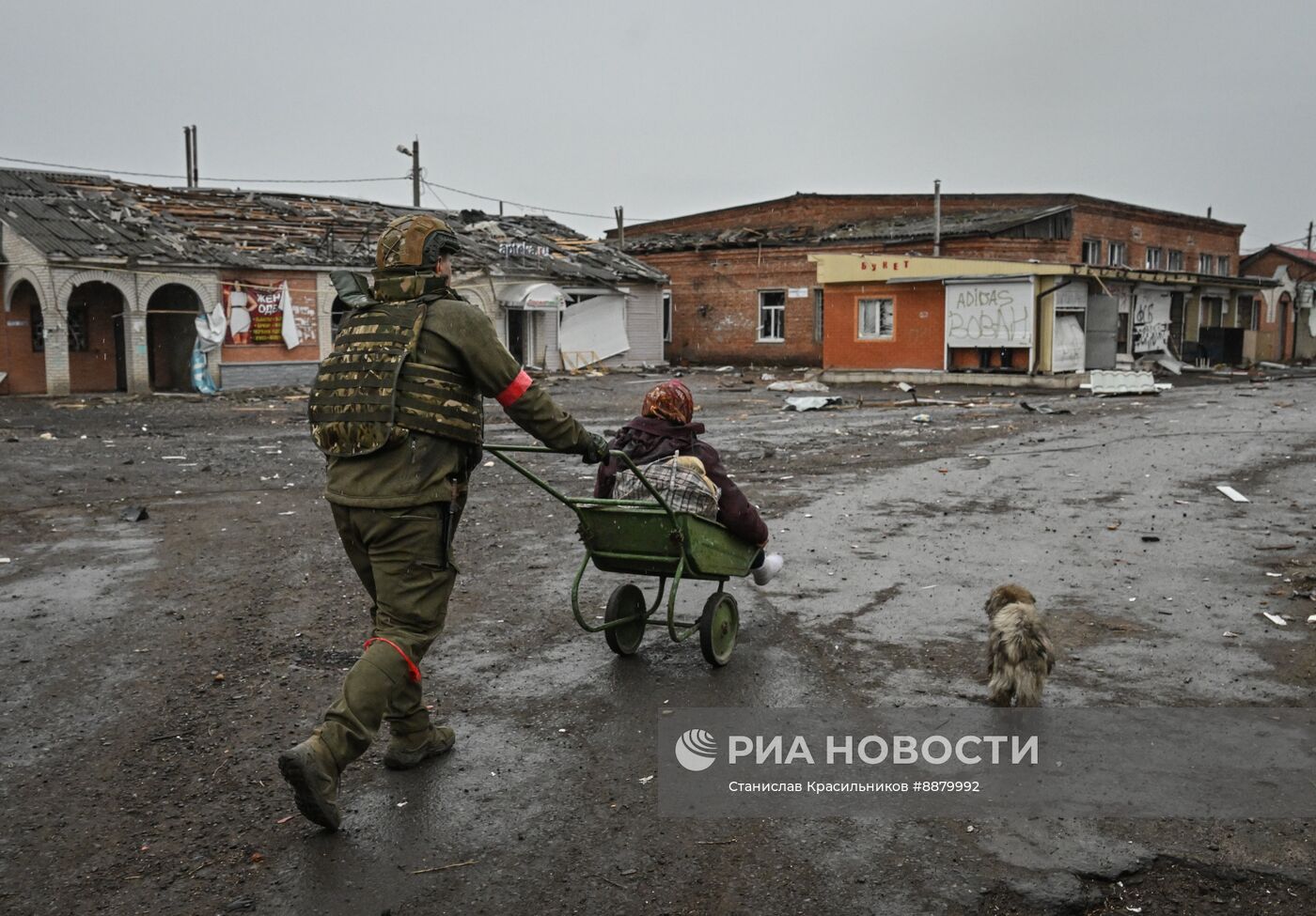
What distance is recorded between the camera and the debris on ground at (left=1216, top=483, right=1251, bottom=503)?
9945 millimetres

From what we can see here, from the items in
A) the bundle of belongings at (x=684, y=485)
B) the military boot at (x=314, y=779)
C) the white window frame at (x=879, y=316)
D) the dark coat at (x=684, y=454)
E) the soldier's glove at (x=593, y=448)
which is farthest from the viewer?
the white window frame at (x=879, y=316)

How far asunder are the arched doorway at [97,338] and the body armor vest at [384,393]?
965 inches

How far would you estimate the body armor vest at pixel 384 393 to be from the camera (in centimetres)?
383

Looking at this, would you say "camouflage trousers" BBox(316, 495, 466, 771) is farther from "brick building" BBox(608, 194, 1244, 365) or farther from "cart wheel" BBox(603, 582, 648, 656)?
"brick building" BBox(608, 194, 1244, 365)

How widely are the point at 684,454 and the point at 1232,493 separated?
724cm

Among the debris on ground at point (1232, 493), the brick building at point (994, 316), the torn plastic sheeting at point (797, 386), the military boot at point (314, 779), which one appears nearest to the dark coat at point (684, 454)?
the military boot at point (314, 779)

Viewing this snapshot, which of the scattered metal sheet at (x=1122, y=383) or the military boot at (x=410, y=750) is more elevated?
the scattered metal sheet at (x=1122, y=383)

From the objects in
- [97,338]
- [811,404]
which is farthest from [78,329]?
[811,404]

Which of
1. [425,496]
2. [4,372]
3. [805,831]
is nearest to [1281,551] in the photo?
[805,831]

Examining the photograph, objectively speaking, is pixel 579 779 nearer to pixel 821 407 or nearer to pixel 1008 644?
pixel 1008 644

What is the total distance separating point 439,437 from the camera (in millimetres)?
3893

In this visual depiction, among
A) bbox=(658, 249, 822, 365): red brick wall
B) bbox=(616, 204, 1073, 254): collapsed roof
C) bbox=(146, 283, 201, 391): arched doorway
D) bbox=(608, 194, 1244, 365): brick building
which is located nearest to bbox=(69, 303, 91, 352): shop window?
bbox=(146, 283, 201, 391): arched doorway

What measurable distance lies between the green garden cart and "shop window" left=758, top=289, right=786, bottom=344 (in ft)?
108

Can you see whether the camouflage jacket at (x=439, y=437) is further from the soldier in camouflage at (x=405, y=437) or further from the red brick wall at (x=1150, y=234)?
the red brick wall at (x=1150, y=234)
